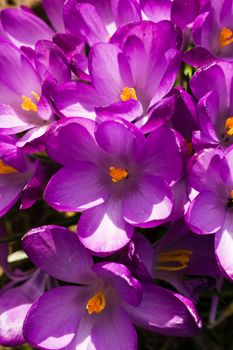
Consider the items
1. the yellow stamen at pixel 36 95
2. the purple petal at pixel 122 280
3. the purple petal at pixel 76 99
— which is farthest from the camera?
the yellow stamen at pixel 36 95

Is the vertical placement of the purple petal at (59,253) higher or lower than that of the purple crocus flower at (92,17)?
lower

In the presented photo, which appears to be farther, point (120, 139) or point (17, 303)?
point (17, 303)

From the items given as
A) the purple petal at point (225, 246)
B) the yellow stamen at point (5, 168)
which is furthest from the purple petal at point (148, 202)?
the yellow stamen at point (5, 168)

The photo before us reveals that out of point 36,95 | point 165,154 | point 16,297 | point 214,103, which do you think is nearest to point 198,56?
point 214,103

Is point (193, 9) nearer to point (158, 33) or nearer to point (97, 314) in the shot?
point (158, 33)

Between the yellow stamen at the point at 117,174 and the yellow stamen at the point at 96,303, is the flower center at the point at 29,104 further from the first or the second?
the yellow stamen at the point at 96,303

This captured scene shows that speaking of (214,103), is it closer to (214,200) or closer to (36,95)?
(214,200)
